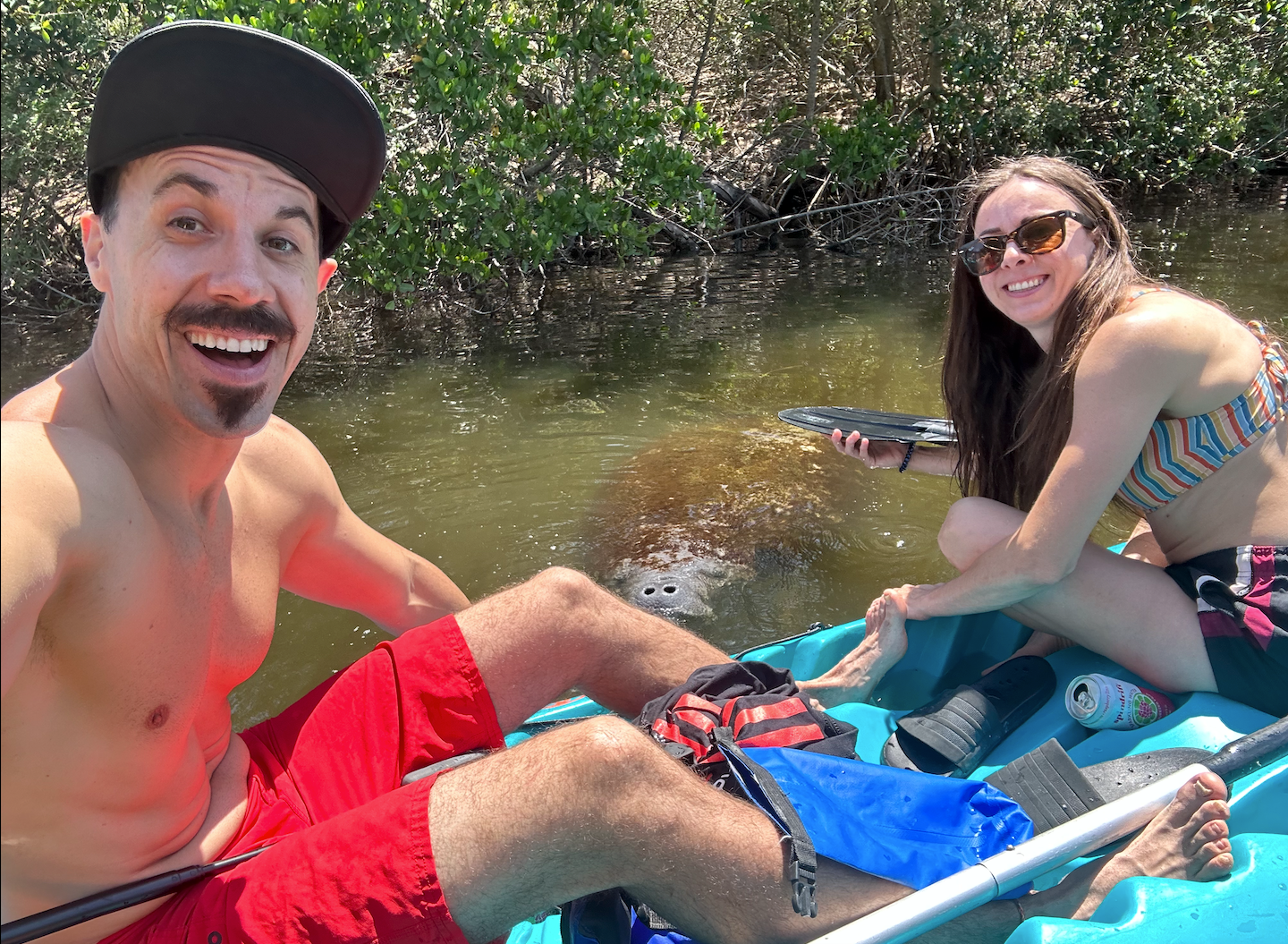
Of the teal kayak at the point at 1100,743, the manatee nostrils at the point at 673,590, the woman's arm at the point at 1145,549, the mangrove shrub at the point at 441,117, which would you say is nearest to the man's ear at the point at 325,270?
the teal kayak at the point at 1100,743

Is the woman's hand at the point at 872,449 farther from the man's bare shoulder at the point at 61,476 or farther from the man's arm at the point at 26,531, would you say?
the man's arm at the point at 26,531

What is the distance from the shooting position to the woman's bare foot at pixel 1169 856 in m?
2.00

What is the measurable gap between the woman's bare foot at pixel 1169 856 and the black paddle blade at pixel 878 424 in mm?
1541

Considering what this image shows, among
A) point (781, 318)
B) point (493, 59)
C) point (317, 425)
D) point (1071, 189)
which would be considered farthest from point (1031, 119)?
point (1071, 189)

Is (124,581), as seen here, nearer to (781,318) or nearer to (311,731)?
(311,731)

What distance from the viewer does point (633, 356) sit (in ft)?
28.2

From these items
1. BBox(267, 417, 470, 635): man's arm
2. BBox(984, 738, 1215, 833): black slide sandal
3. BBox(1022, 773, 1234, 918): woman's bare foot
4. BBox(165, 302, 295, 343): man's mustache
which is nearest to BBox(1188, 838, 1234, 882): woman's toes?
BBox(1022, 773, 1234, 918): woman's bare foot

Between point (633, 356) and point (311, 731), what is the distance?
6512 millimetres

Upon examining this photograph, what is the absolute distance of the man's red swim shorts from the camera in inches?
70.0

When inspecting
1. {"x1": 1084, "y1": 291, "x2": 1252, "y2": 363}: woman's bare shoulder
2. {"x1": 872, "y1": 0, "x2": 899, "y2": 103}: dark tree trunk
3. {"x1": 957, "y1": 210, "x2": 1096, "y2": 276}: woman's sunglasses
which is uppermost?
{"x1": 872, "y1": 0, "x2": 899, "y2": 103}: dark tree trunk

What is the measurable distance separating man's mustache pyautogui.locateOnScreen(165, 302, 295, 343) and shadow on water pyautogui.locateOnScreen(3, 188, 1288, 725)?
0.85ft

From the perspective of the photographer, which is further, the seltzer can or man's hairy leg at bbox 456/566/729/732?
the seltzer can

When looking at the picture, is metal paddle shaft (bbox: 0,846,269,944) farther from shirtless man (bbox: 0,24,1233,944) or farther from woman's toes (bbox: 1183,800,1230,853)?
woman's toes (bbox: 1183,800,1230,853)

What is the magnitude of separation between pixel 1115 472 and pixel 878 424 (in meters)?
1.31
